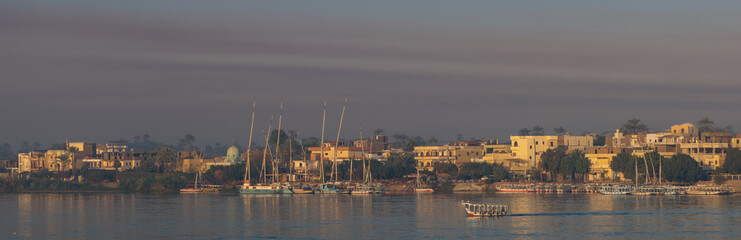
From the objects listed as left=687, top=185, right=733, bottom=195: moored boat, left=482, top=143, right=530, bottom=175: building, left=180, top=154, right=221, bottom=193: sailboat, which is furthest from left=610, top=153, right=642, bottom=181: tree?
left=180, top=154, right=221, bottom=193: sailboat

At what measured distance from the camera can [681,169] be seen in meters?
154

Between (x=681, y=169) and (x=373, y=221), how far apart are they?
8141cm

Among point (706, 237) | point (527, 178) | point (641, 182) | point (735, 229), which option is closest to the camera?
point (706, 237)

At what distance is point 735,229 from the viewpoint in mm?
77938

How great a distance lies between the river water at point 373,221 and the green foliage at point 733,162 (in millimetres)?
34864

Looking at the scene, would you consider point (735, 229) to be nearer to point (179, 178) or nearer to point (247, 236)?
point (247, 236)

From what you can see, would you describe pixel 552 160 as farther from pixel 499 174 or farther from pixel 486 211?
pixel 486 211

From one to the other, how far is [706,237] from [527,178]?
108 m

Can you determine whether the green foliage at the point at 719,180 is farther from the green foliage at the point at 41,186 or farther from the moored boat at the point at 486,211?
the green foliage at the point at 41,186

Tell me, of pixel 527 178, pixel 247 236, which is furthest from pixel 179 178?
pixel 247 236

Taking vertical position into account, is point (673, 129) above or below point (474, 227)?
above

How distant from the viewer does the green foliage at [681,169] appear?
6063 inches

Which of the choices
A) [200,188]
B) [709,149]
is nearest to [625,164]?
[709,149]

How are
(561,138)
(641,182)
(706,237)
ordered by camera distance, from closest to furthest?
(706,237) < (641,182) < (561,138)
